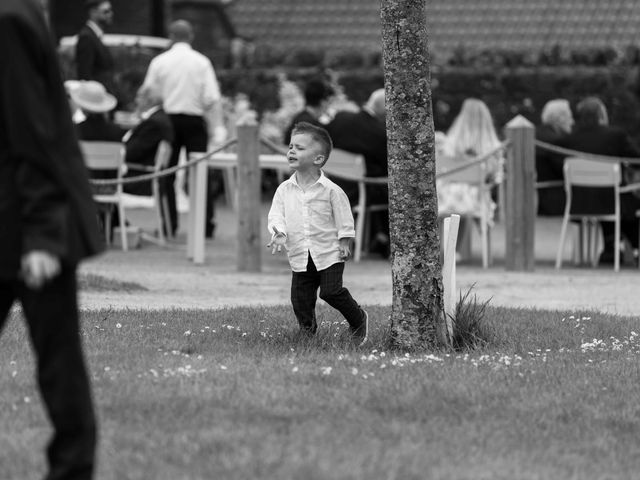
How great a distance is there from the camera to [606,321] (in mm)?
8797

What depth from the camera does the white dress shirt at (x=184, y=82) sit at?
14656 mm

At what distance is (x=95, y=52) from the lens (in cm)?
→ 1505

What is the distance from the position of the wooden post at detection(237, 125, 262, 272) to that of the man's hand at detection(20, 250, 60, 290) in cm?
798

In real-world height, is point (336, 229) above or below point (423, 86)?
below

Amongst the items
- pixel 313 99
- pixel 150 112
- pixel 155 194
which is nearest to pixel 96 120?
pixel 150 112

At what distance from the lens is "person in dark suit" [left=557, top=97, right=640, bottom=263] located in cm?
1359

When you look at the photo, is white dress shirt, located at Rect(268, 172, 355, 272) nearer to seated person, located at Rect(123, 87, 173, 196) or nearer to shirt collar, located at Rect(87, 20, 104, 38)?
seated person, located at Rect(123, 87, 173, 196)

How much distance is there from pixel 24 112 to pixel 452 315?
4.03m

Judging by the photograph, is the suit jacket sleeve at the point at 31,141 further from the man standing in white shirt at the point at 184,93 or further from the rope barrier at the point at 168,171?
the man standing in white shirt at the point at 184,93

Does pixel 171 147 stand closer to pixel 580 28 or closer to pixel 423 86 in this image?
pixel 423 86

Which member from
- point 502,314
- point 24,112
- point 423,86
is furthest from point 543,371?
point 24,112

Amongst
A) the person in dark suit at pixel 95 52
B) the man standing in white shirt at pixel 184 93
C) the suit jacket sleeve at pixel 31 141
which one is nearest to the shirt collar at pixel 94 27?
Result: the person in dark suit at pixel 95 52

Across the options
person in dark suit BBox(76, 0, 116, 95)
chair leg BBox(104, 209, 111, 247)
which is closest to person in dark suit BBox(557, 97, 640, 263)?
chair leg BBox(104, 209, 111, 247)

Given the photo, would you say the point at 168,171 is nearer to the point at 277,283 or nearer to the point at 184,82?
the point at 277,283
